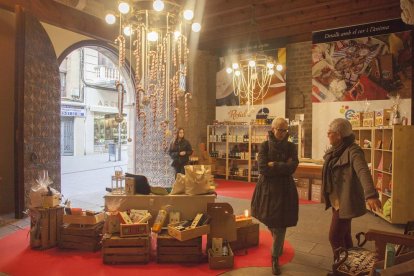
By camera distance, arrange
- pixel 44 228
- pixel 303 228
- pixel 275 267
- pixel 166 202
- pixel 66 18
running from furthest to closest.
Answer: pixel 66 18 < pixel 303 228 < pixel 44 228 < pixel 166 202 < pixel 275 267

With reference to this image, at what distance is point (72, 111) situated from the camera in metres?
17.4

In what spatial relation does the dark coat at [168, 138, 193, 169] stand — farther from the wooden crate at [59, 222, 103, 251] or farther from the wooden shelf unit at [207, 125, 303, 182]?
the wooden crate at [59, 222, 103, 251]

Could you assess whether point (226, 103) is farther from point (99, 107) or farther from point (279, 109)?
point (99, 107)

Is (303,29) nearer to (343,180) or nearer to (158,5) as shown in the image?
(158,5)

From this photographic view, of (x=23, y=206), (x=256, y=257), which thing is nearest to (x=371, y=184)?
(x=256, y=257)

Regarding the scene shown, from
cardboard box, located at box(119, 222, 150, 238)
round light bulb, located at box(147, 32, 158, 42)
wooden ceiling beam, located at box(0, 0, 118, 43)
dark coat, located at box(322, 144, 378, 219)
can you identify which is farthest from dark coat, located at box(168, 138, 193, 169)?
dark coat, located at box(322, 144, 378, 219)

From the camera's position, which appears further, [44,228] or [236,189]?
[236,189]

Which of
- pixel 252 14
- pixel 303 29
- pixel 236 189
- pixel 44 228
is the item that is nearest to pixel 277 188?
pixel 44 228

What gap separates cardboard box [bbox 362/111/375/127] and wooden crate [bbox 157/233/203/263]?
164 inches

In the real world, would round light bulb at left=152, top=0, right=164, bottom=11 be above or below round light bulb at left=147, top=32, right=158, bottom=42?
above

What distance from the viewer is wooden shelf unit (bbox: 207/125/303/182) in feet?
29.8

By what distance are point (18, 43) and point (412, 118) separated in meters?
7.97

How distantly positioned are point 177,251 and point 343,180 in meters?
1.88

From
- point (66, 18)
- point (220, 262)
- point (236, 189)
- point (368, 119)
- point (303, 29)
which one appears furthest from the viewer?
point (303, 29)
